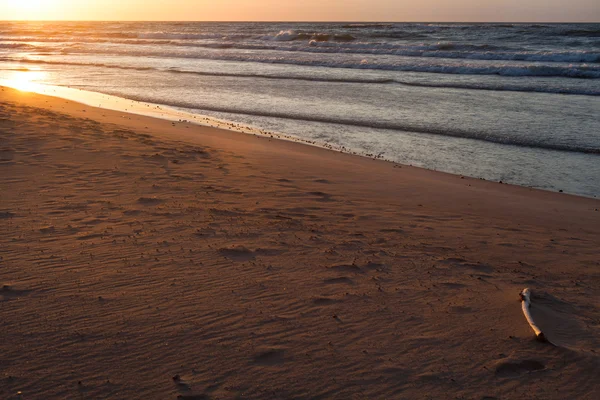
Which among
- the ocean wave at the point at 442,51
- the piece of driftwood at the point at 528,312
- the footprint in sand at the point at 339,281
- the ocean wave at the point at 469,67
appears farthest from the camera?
the ocean wave at the point at 442,51

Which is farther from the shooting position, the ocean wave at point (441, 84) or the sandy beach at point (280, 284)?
the ocean wave at point (441, 84)

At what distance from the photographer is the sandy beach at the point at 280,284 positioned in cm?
300

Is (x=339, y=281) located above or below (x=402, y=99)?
below

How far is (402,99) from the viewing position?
15.8m

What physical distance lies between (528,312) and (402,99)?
1268 cm

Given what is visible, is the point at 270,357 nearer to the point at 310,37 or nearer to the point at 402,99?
the point at 402,99

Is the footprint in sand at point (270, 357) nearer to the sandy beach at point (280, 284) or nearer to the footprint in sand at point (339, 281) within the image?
the sandy beach at point (280, 284)

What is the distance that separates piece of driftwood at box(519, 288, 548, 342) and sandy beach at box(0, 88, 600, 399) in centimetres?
5

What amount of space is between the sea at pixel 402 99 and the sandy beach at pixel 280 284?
Answer: 2543mm

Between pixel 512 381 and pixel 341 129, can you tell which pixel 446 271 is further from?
pixel 341 129

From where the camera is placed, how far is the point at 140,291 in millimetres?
3781

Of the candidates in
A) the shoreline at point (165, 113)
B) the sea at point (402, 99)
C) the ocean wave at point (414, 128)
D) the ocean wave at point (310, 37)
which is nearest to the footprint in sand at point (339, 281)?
the shoreline at point (165, 113)

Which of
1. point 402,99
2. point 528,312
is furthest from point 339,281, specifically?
point 402,99

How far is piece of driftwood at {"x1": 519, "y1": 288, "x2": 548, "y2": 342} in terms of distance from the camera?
343 cm
